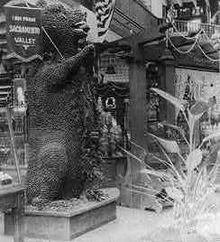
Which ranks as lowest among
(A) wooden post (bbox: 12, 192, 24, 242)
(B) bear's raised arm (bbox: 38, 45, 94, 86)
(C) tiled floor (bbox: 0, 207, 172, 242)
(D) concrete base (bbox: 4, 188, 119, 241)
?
(C) tiled floor (bbox: 0, 207, 172, 242)

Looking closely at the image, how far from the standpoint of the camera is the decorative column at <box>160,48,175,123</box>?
1578 centimetres

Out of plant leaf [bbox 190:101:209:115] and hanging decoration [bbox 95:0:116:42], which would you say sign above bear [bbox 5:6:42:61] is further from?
hanging decoration [bbox 95:0:116:42]

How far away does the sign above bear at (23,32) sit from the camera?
6.73m

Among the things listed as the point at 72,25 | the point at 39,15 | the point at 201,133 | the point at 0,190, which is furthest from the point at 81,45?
the point at 201,133

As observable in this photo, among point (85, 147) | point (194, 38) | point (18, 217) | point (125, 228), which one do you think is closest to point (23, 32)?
point (85, 147)

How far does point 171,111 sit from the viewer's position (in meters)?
16.1

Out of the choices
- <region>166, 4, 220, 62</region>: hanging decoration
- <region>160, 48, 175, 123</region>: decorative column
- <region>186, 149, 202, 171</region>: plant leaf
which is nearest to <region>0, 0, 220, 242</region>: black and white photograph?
<region>186, 149, 202, 171</region>: plant leaf

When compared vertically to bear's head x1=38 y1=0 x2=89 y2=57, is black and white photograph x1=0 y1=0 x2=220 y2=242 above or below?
below

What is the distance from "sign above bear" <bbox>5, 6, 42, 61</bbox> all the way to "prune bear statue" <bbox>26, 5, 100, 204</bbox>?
0.41m

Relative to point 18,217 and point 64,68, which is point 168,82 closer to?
point 64,68

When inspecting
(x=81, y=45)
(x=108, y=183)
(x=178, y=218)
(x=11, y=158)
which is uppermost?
Answer: (x=81, y=45)

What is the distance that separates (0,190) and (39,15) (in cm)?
257

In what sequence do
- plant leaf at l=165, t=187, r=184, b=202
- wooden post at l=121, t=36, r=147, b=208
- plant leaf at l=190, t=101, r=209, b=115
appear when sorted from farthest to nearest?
wooden post at l=121, t=36, r=147, b=208 → plant leaf at l=190, t=101, r=209, b=115 → plant leaf at l=165, t=187, r=184, b=202

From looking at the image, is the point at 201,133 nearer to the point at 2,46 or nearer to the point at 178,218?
the point at 2,46
